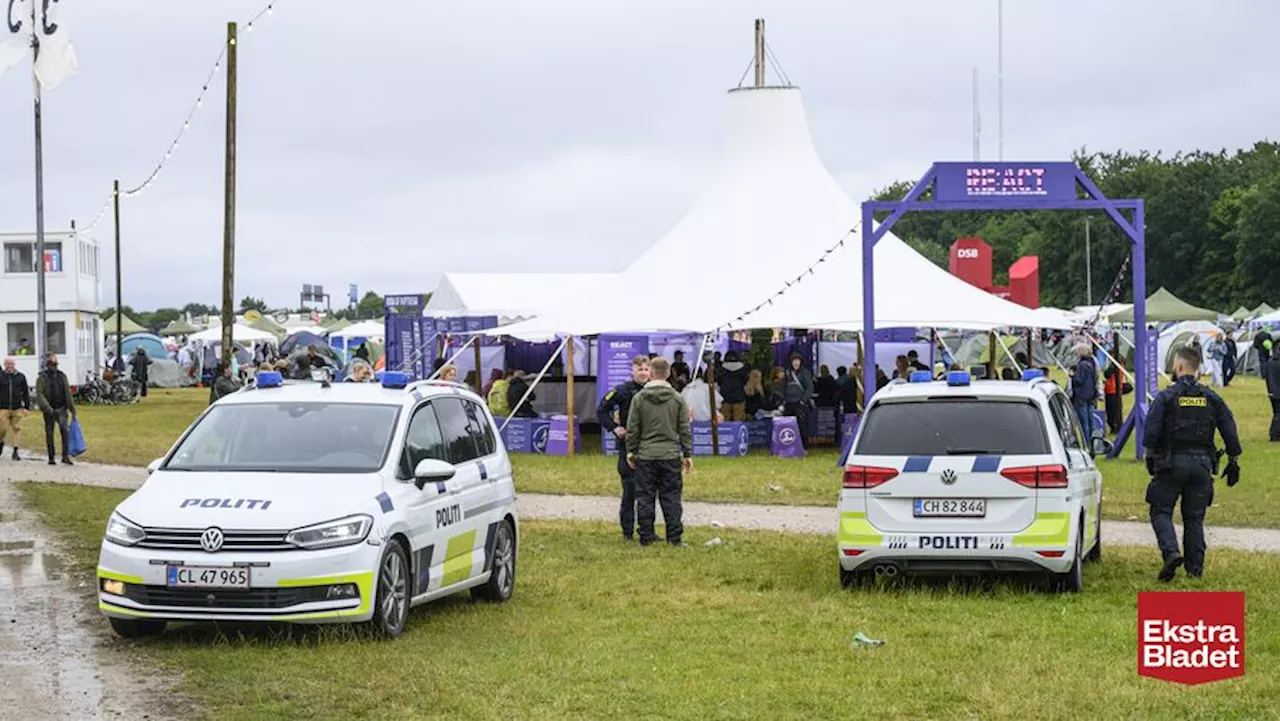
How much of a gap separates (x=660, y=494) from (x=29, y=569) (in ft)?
18.3

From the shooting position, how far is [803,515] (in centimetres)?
2072

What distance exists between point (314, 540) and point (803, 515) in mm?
10244

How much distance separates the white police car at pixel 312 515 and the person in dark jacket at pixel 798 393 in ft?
55.2

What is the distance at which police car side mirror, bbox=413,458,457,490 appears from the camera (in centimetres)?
1203

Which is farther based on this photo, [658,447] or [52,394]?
[52,394]

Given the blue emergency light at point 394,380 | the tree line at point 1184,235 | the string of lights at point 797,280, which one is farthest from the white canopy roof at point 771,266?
the tree line at point 1184,235

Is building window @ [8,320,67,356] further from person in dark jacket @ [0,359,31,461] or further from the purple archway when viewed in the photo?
the purple archway

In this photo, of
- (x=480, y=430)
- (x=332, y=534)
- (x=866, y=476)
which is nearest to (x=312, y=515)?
(x=332, y=534)

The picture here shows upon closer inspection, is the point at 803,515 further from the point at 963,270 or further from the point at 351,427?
the point at 963,270

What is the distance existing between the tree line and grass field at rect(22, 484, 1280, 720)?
92.3 meters

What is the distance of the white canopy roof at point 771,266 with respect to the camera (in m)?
30.2

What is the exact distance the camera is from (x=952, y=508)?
1334 centimetres

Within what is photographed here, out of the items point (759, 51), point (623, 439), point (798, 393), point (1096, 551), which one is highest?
point (759, 51)

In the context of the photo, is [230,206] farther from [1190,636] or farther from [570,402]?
[1190,636]
